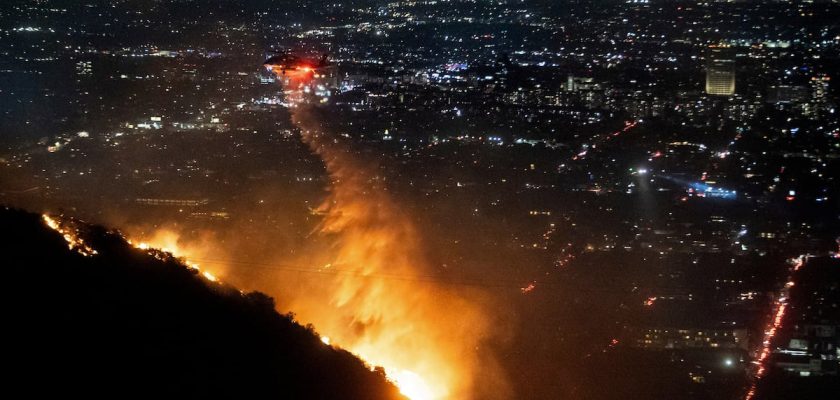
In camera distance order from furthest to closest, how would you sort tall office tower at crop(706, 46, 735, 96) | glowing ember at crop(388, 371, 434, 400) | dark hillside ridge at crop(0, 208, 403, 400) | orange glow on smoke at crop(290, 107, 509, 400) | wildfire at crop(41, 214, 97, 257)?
1. tall office tower at crop(706, 46, 735, 96)
2. orange glow on smoke at crop(290, 107, 509, 400)
3. wildfire at crop(41, 214, 97, 257)
4. glowing ember at crop(388, 371, 434, 400)
5. dark hillside ridge at crop(0, 208, 403, 400)

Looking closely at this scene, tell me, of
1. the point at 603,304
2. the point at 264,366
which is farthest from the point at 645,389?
the point at 264,366

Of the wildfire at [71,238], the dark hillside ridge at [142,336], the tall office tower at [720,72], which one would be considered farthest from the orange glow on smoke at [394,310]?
the tall office tower at [720,72]

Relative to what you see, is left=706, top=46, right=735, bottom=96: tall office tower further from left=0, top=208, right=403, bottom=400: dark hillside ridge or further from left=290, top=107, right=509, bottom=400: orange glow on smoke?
left=0, top=208, right=403, bottom=400: dark hillside ridge

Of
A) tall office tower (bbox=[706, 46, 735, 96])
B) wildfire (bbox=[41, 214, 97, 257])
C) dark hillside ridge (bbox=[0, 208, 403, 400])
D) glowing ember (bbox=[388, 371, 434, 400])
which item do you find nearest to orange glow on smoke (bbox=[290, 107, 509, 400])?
glowing ember (bbox=[388, 371, 434, 400])

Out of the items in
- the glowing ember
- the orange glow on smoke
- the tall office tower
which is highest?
the tall office tower

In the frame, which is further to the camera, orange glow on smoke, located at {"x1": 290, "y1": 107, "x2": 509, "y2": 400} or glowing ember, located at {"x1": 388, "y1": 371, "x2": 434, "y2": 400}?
orange glow on smoke, located at {"x1": 290, "y1": 107, "x2": 509, "y2": 400}

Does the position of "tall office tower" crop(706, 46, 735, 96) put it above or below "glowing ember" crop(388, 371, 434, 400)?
above

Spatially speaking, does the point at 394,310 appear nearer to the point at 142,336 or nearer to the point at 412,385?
the point at 412,385

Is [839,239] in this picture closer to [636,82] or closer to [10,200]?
[636,82]
